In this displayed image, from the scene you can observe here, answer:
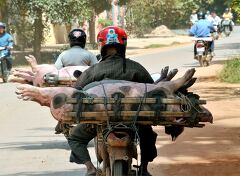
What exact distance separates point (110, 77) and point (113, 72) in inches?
2.1

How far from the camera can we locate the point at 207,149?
10773 millimetres

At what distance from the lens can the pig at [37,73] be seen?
8.45m

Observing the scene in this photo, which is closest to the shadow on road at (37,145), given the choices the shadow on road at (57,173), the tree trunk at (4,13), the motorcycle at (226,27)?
the shadow on road at (57,173)

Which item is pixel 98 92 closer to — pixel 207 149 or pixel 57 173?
pixel 57 173

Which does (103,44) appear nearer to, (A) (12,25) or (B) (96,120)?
(B) (96,120)

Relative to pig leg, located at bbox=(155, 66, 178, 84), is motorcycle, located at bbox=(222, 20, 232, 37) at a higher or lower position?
lower

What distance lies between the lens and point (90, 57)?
10625 mm

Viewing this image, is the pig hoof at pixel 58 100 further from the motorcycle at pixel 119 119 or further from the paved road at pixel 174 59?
the paved road at pixel 174 59

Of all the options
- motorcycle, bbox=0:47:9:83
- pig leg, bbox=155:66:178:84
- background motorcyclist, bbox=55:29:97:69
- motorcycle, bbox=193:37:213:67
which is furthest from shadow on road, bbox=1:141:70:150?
motorcycle, bbox=193:37:213:67

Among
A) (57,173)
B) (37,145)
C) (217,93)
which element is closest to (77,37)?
(37,145)

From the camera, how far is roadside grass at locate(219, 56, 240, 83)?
21.0 metres

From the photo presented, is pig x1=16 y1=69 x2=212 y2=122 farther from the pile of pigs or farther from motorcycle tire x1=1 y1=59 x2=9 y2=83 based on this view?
motorcycle tire x1=1 y1=59 x2=9 y2=83

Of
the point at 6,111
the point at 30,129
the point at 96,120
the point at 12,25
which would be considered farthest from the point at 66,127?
the point at 12,25

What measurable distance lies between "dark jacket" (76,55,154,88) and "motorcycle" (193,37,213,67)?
1904 centimetres
